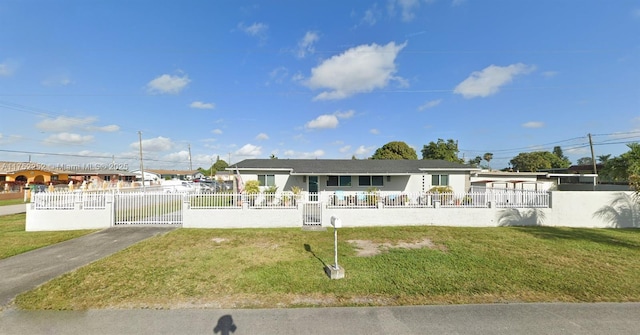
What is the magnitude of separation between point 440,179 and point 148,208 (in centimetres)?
1825

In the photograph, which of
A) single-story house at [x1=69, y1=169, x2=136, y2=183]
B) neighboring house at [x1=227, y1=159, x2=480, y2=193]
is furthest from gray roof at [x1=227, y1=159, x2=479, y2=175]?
single-story house at [x1=69, y1=169, x2=136, y2=183]

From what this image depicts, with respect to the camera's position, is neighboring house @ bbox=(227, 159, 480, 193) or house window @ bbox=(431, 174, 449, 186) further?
house window @ bbox=(431, 174, 449, 186)

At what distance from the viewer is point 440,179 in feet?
62.1

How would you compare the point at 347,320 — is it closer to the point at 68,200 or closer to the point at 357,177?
the point at 68,200

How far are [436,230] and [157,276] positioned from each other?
9432 mm

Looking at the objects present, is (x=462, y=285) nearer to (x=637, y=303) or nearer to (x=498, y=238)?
(x=637, y=303)

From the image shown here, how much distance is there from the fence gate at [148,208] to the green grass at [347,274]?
2.71 meters

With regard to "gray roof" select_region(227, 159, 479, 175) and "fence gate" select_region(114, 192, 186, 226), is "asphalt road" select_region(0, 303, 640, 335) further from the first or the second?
"gray roof" select_region(227, 159, 479, 175)

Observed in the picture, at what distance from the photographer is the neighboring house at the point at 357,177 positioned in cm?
1803

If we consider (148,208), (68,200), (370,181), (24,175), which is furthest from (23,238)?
(24,175)

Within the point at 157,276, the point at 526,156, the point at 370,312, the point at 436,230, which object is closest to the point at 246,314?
the point at 370,312

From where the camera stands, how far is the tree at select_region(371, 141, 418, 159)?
123ft

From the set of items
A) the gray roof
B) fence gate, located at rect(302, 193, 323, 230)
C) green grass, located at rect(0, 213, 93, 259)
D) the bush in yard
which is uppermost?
the gray roof

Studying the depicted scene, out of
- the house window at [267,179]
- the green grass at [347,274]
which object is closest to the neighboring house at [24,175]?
the house window at [267,179]
